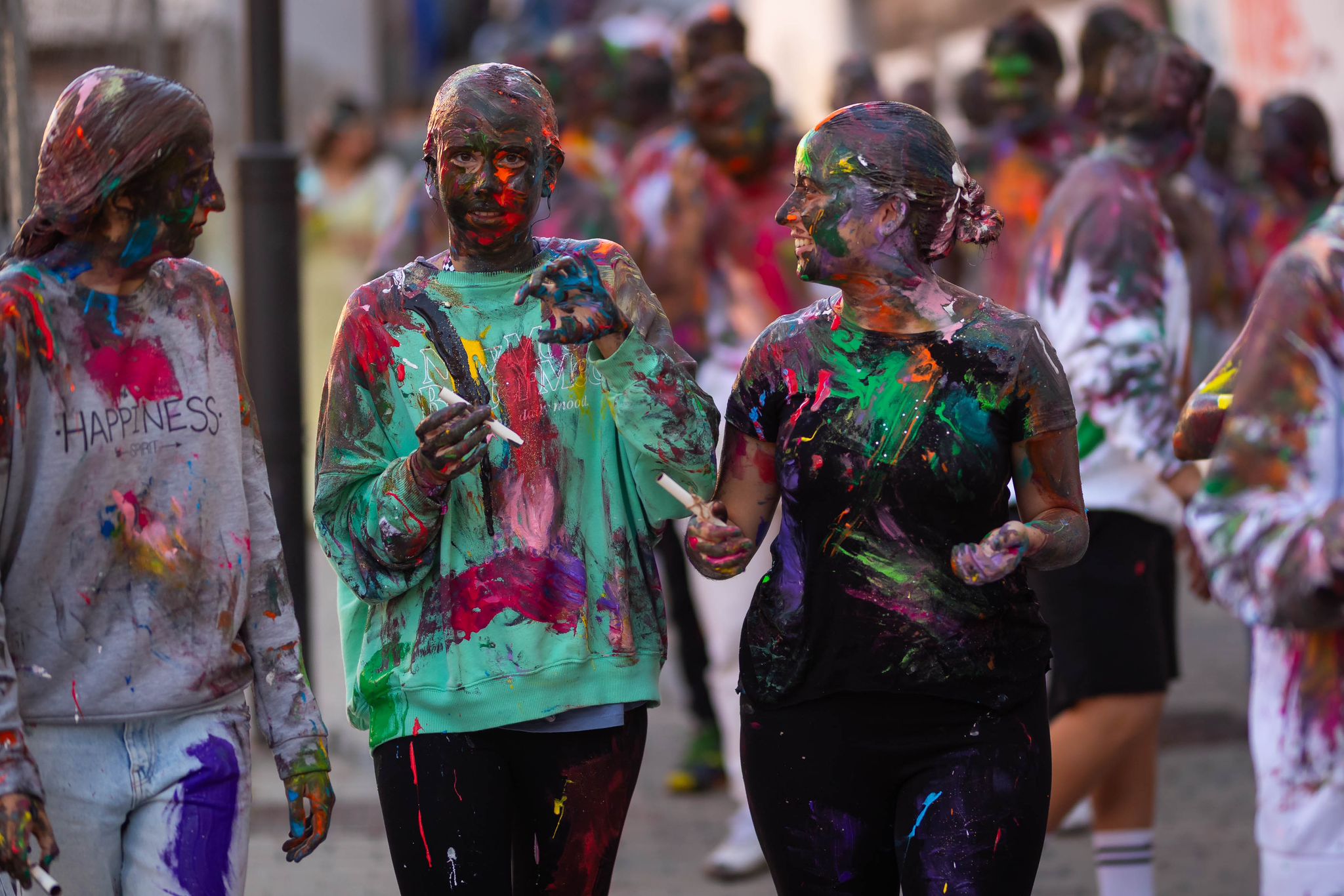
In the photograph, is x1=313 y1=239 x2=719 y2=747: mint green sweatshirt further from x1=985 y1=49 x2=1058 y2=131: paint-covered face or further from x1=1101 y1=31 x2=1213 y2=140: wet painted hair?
x1=985 y1=49 x2=1058 y2=131: paint-covered face

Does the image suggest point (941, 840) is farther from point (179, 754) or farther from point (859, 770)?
point (179, 754)

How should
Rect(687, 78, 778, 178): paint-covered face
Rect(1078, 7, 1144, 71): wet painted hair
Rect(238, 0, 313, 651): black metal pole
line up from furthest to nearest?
Rect(1078, 7, 1144, 71): wet painted hair < Rect(238, 0, 313, 651): black metal pole < Rect(687, 78, 778, 178): paint-covered face

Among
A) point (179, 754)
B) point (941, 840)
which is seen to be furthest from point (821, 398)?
point (179, 754)

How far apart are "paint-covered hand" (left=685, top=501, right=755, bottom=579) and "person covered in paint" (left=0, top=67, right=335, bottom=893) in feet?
2.46

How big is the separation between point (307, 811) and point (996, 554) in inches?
46.8

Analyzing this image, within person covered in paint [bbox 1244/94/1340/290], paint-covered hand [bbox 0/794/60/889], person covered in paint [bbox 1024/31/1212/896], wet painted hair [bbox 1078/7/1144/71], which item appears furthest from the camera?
wet painted hair [bbox 1078/7/1144/71]

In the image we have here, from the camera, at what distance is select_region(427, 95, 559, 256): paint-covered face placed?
10.2ft

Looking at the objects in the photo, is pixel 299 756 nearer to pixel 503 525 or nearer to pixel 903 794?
pixel 503 525

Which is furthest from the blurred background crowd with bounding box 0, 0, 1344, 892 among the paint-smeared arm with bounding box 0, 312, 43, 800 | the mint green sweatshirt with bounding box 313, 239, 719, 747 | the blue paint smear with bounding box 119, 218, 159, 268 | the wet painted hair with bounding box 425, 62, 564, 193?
the paint-smeared arm with bounding box 0, 312, 43, 800

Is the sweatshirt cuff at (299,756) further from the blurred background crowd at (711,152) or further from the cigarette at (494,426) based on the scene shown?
the blurred background crowd at (711,152)

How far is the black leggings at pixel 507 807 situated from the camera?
10.3 ft

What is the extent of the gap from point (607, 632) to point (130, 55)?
4.47 metres

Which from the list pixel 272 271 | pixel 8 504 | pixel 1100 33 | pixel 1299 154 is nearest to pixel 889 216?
pixel 8 504

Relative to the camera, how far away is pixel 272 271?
649 cm
